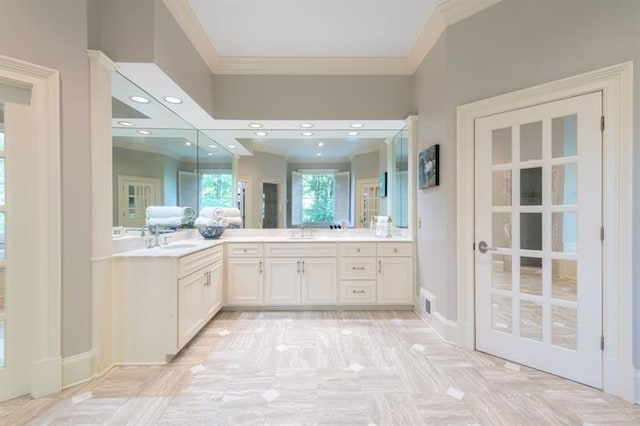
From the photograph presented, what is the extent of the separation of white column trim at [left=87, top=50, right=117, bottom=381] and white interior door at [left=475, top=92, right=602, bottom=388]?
2.91 m

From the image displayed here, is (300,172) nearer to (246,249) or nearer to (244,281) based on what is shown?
(246,249)

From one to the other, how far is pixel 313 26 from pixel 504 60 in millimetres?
1662

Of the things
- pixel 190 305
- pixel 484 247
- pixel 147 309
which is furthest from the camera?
pixel 190 305

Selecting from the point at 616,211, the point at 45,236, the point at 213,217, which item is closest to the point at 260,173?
the point at 213,217

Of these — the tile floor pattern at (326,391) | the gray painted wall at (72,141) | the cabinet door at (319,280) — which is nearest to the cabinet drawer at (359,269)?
the cabinet door at (319,280)

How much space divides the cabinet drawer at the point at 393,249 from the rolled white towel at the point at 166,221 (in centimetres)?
232

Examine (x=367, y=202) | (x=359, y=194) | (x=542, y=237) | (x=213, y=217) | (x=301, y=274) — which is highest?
(x=359, y=194)

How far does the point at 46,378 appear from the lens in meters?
1.87

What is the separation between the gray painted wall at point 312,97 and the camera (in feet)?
11.0

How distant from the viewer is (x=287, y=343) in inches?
103

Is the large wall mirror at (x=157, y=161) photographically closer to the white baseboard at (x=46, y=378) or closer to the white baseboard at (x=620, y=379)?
Result: the white baseboard at (x=46, y=378)

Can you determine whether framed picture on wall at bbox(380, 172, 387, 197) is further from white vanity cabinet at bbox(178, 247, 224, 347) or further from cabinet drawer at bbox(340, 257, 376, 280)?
white vanity cabinet at bbox(178, 247, 224, 347)

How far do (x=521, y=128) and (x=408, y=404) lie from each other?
2.12 metres

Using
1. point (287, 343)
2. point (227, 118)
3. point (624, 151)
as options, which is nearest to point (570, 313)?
point (624, 151)
